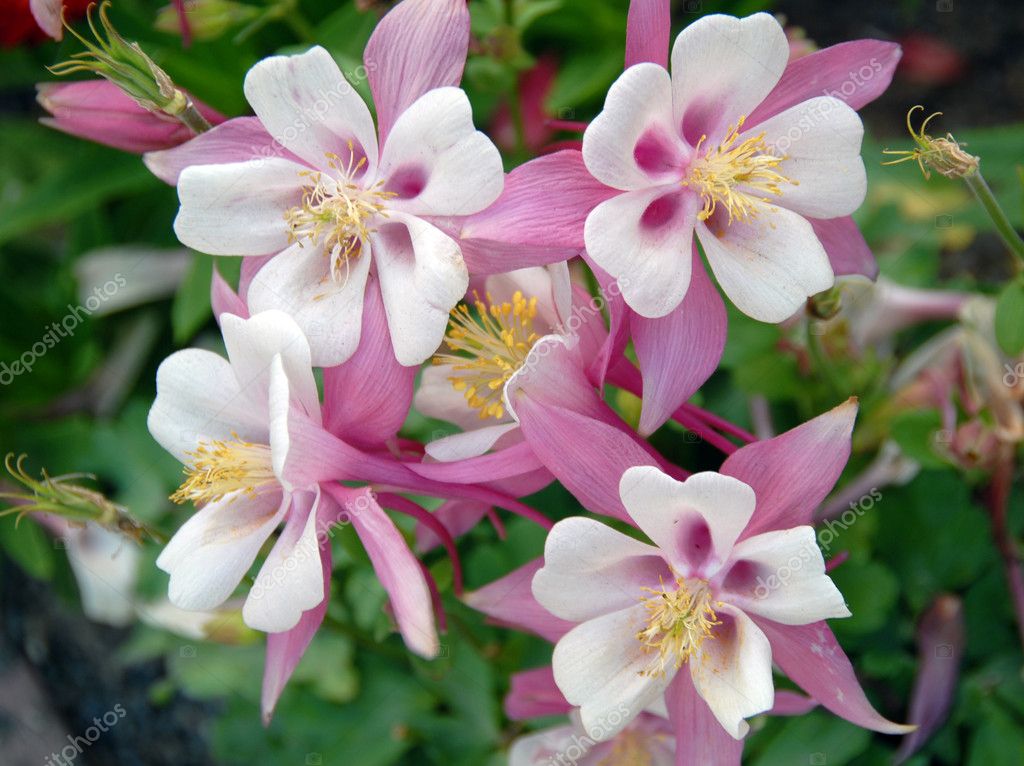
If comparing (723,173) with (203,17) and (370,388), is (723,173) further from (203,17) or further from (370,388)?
(203,17)

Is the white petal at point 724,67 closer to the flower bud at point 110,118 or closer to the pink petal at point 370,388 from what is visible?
the pink petal at point 370,388

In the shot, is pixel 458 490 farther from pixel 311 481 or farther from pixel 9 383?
pixel 9 383

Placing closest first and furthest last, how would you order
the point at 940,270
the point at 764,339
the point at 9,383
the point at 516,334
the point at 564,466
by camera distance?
the point at 564,466 → the point at 516,334 → the point at 764,339 → the point at 9,383 → the point at 940,270

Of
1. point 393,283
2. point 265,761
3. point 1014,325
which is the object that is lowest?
point 265,761

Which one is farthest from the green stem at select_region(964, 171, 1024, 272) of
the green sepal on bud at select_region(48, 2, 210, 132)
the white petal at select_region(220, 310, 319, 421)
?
the green sepal on bud at select_region(48, 2, 210, 132)

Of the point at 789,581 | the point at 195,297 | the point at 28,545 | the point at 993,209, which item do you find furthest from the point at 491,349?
the point at 28,545

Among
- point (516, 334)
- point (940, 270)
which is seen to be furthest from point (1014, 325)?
point (940, 270)
